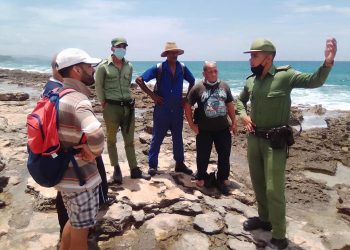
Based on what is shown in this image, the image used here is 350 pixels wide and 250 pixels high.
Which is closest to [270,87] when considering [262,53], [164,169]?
[262,53]

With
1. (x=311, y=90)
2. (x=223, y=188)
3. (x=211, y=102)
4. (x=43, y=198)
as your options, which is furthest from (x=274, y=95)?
(x=311, y=90)

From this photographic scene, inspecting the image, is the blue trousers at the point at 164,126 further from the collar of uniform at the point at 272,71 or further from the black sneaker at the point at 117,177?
the collar of uniform at the point at 272,71

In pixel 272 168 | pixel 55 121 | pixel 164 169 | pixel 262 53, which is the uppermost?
pixel 262 53

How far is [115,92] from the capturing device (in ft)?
16.7

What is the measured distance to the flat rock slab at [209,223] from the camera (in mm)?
4266

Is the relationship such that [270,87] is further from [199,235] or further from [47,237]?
[47,237]

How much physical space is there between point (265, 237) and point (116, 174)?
2.34 meters

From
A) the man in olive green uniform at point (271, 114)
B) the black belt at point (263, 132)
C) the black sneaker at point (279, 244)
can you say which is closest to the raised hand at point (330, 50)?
the man in olive green uniform at point (271, 114)

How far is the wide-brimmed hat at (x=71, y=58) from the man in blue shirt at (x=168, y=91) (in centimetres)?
262

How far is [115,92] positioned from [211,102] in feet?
4.58

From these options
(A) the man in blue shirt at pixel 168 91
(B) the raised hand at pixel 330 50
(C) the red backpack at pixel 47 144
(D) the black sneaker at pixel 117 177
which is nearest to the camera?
(C) the red backpack at pixel 47 144

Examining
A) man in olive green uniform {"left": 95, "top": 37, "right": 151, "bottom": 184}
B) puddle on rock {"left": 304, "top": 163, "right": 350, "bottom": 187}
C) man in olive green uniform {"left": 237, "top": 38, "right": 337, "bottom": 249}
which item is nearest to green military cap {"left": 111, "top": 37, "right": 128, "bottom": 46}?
man in olive green uniform {"left": 95, "top": 37, "right": 151, "bottom": 184}

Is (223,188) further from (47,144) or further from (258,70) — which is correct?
(47,144)

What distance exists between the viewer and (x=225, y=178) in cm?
566
